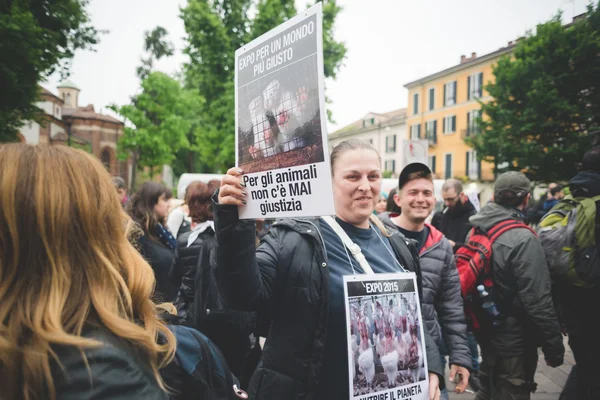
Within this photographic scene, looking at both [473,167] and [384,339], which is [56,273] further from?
[473,167]

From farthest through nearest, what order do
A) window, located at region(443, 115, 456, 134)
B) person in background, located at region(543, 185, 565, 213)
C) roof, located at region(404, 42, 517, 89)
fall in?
1. window, located at region(443, 115, 456, 134)
2. roof, located at region(404, 42, 517, 89)
3. person in background, located at region(543, 185, 565, 213)

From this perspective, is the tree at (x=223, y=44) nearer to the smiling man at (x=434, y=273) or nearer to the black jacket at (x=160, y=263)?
the black jacket at (x=160, y=263)

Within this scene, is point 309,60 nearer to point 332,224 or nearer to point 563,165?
point 332,224

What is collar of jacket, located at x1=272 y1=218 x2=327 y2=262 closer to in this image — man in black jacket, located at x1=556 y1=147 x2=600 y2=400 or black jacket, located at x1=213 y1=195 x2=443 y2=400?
black jacket, located at x1=213 y1=195 x2=443 y2=400

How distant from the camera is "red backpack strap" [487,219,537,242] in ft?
11.2

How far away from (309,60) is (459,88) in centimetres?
4610

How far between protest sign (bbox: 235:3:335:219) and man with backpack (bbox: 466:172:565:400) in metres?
2.32

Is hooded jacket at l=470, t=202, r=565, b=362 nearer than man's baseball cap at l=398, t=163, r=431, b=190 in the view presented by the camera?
Yes

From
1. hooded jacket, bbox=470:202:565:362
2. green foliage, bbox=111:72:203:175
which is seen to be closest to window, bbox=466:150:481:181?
green foliage, bbox=111:72:203:175

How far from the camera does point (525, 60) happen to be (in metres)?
23.2

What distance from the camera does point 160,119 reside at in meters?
31.1

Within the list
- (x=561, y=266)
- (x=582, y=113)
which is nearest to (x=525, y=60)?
(x=582, y=113)

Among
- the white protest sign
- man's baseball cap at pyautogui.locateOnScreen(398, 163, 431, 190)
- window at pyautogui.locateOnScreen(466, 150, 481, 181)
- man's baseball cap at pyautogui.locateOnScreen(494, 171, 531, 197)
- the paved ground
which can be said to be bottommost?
the paved ground

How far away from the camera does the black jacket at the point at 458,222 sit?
655cm
